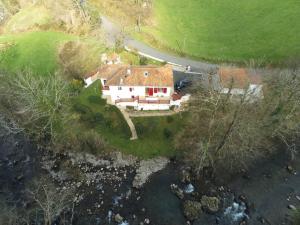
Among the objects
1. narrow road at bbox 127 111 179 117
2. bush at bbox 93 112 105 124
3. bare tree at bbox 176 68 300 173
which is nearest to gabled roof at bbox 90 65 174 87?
narrow road at bbox 127 111 179 117

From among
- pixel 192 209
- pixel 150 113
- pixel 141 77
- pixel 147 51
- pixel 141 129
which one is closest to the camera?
pixel 192 209

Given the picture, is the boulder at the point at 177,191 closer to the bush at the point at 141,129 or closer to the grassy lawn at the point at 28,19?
the bush at the point at 141,129

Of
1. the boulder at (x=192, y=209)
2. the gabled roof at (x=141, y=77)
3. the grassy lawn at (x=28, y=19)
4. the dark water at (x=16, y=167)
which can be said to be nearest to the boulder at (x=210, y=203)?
the boulder at (x=192, y=209)

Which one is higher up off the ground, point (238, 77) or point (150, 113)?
point (238, 77)

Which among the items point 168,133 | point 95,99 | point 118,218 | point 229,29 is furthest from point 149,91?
point 229,29

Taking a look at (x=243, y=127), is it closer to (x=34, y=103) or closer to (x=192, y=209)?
(x=192, y=209)

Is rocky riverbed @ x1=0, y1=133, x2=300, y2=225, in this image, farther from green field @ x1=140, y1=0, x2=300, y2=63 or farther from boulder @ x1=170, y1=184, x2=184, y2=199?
green field @ x1=140, y1=0, x2=300, y2=63
